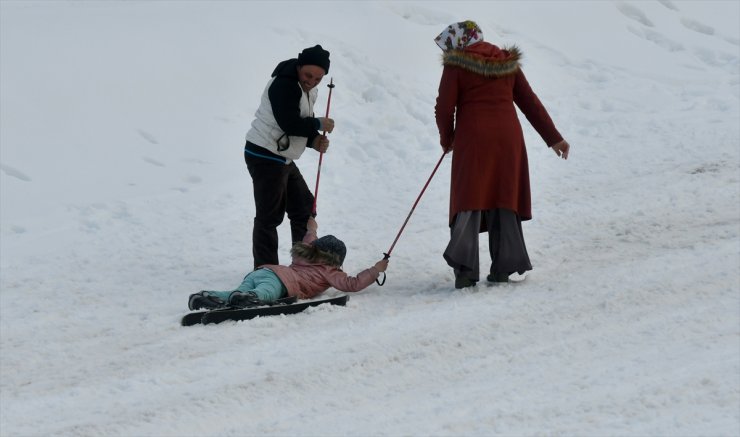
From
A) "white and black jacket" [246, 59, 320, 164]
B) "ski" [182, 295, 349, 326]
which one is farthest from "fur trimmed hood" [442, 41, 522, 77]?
"ski" [182, 295, 349, 326]

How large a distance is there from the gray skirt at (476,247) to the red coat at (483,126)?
0.07m

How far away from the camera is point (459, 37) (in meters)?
6.82

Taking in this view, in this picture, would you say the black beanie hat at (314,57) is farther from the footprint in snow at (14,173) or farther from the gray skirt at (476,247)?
the footprint in snow at (14,173)

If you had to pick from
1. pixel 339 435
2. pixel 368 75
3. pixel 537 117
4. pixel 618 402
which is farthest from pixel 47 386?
pixel 368 75

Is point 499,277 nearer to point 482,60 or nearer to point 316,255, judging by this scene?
point 316,255

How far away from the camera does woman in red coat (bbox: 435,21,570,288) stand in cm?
684

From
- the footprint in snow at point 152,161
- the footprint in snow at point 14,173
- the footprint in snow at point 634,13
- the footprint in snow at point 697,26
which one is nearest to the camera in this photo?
the footprint in snow at point 14,173

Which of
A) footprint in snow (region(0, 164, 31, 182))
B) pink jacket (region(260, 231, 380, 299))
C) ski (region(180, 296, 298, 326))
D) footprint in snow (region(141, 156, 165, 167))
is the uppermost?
footprint in snow (region(141, 156, 165, 167))

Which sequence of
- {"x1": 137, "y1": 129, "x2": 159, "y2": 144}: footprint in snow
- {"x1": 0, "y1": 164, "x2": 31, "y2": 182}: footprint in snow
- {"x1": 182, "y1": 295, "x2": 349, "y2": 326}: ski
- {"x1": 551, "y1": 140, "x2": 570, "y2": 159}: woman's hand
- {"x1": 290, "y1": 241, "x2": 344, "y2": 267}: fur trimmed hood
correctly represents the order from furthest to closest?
{"x1": 137, "y1": 129, "x2": 159, "y2": 144}: footprint in snow, {"x1": 0, "y1": 164, "x2": 31, "y2": 182}: footprint in snow, {"x1": 551, "y1": 140, "x2": 570, "y2": 159}: woman's hand, {"x1": 290, "y1": 241, "x2": 344, "y2": 267}: fur trimmed hood, {"x1": 182, "y1": 295, "x2": 349, "y2": 326}: ski

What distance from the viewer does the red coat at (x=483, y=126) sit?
684cm

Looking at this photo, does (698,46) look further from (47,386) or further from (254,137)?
(47,386)

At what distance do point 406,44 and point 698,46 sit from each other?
413 centimetres

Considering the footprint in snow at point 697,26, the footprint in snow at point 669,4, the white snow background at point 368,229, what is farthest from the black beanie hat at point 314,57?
the footprint in snow at point 669,4

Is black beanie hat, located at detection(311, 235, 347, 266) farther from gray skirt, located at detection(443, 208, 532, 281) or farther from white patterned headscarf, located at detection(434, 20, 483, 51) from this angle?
white patterned headscarf, located at detection(434, 20, 483, 51)
